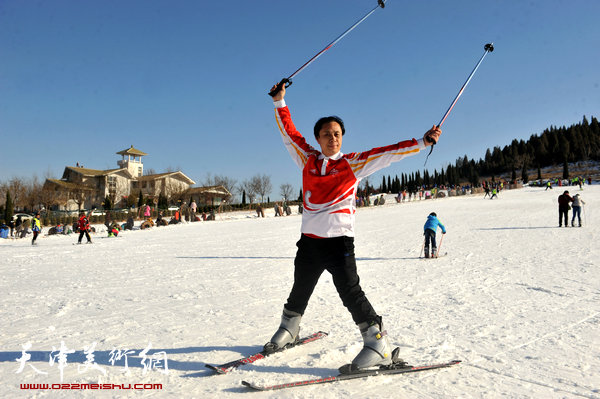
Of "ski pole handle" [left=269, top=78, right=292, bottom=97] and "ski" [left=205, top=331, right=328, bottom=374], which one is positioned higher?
"ski pole handle" [left=269, top=78, right=292, bottom=97]

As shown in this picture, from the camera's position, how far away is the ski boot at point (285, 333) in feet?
10.2

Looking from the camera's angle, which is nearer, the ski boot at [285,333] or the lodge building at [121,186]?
the ski boot at [285,333]

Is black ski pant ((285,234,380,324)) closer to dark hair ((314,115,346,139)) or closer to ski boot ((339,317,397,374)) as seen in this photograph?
ski boot ((339,317,397,374))

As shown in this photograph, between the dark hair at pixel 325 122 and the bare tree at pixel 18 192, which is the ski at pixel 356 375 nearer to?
the dark hair at pixel 325 122

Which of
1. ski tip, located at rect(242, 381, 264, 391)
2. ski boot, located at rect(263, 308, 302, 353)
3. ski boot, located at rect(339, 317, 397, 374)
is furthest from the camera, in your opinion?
ski boot, located at rect(263, 308, 302, 353)

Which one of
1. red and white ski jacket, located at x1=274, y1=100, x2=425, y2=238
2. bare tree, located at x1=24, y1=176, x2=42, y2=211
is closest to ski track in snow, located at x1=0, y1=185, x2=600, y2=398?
red and white ski jacket, located at x1=274, y1=100, x2=425, y2=238

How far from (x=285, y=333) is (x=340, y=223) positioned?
42.5 inches

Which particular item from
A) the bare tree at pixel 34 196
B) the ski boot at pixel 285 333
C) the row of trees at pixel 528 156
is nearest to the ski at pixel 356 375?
the ski boot at pixel 285 333

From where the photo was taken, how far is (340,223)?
9.31 ft

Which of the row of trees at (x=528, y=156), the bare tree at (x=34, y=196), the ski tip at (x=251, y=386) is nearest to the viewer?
the ski tip at (x=251, y=386)

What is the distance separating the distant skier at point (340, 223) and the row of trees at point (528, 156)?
4313 inches

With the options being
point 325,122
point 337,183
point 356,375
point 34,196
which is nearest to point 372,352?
point 356,375

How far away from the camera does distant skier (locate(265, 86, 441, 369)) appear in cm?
282

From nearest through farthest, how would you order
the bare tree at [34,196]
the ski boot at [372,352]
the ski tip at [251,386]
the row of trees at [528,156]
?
1. the ski tip at [251,386]
2. the ski boot at [372,352]
3. the bare tree at [34,196]
4. the row of trees at [528,156]
